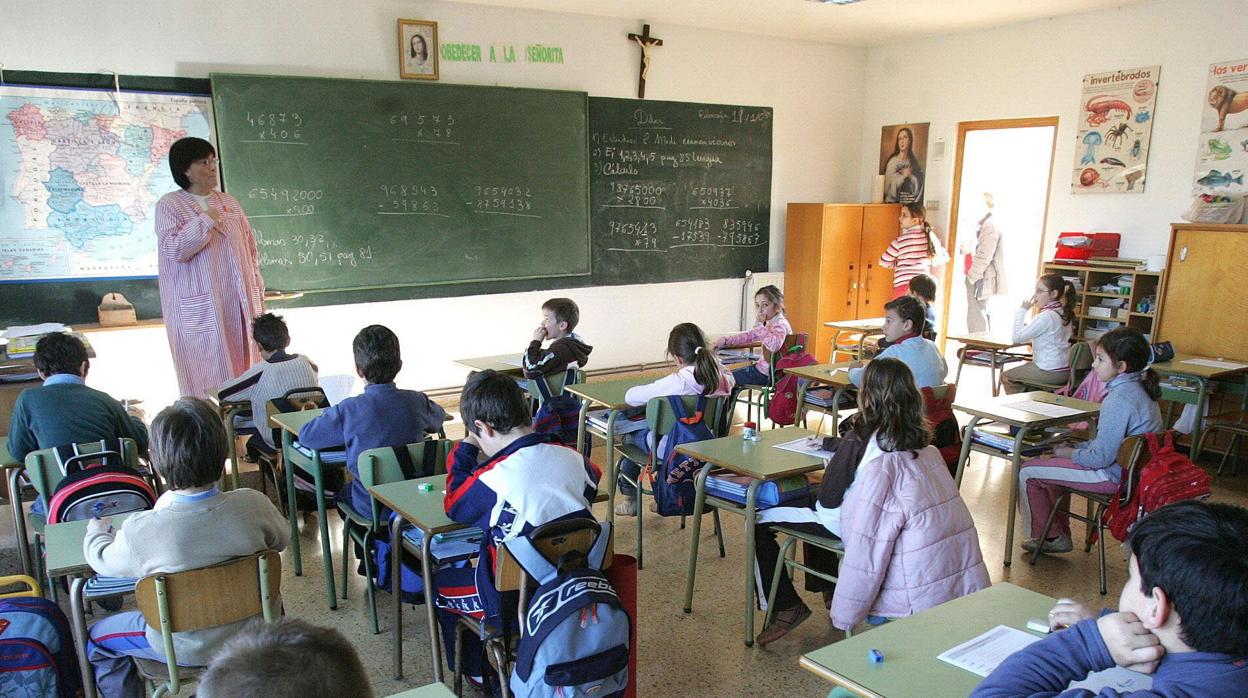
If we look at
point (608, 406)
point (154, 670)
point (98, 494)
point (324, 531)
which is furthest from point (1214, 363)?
point (98, 494)

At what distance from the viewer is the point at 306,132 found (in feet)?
19.1

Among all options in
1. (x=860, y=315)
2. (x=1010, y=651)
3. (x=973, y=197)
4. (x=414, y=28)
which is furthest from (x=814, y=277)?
(x=1010, y=651)

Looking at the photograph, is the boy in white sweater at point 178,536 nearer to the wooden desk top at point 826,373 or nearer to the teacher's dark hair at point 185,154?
the teacher's dark hair at point 185,154

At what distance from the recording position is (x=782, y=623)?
3.07 meters

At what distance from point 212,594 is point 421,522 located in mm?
569

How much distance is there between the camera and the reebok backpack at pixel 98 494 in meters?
2.65

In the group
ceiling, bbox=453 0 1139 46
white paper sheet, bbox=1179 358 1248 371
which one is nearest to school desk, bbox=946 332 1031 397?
white paper sheet, bbox=1179 358 1248 371

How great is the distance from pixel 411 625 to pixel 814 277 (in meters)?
5.94

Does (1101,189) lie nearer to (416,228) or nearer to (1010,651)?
(416,228)

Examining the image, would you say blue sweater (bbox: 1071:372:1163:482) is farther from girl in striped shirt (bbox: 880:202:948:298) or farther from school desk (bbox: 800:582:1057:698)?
girl in striped shirt (bbox: 880:202:948:298)

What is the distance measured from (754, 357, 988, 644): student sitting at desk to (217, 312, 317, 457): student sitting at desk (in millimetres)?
2686

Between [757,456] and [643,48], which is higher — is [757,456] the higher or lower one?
the lower one

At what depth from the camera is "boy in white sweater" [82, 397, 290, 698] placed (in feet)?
6.62

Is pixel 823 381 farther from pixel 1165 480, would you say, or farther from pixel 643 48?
pixel 643 48
